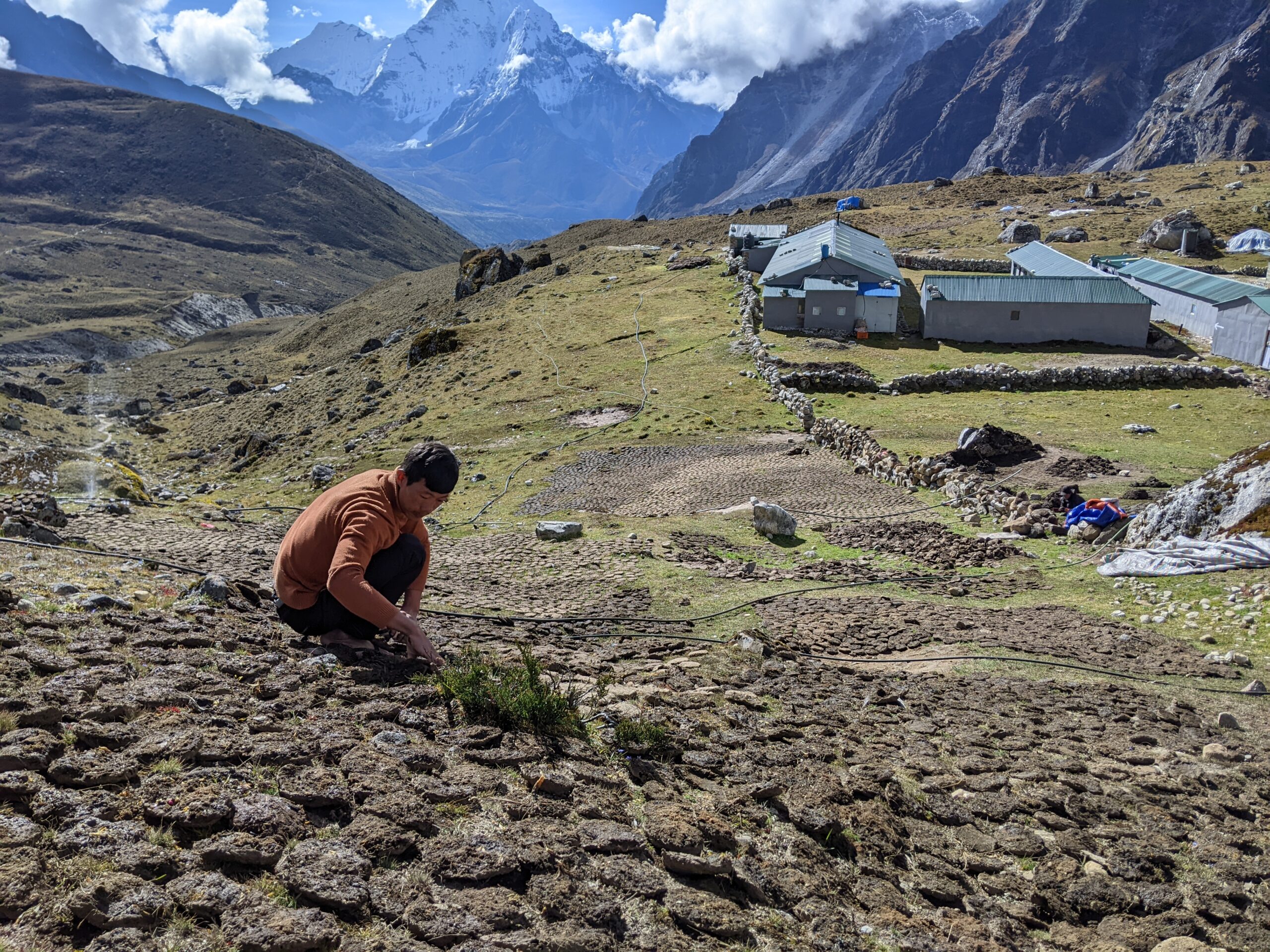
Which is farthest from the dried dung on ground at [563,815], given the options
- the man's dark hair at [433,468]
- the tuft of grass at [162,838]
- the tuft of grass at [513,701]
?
the man's dark hair at [433,468]

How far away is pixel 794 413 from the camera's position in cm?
2722

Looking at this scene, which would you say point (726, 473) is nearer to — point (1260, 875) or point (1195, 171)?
point (1260, 875)

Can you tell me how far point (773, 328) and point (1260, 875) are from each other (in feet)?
120

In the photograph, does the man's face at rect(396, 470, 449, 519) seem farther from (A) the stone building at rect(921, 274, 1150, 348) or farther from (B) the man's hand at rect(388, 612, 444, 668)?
(A) the stone building at rect(921, 274, 1150, 348)

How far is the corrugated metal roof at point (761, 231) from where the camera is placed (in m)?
58.3

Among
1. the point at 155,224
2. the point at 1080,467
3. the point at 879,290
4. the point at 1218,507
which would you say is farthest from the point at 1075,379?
the point at 155,224

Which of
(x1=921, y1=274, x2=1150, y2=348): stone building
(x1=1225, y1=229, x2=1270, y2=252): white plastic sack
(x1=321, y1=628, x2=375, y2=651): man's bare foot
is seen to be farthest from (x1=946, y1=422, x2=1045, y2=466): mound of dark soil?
(x1=1225, y1=229, x2=1270, y2=252): white plastic sack

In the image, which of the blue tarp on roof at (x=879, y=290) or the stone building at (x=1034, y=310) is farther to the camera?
the blue tarp on roof at (x=879, y=290)

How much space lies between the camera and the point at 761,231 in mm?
58812

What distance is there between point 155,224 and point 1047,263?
539 ft

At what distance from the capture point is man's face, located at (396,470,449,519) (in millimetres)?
5840

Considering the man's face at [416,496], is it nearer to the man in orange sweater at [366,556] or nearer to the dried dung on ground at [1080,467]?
the man in orange sweater at [366,556]

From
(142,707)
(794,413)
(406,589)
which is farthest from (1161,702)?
(794,413)

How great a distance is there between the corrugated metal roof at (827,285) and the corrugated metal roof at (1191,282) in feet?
54.2
